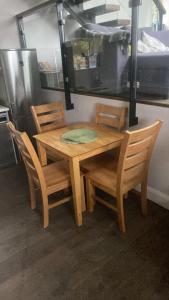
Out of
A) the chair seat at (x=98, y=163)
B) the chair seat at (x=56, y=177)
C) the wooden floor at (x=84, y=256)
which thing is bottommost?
the wooden floor at (x=84, y=256)

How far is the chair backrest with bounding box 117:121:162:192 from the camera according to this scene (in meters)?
1.44

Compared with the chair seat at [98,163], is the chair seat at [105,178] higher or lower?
lower

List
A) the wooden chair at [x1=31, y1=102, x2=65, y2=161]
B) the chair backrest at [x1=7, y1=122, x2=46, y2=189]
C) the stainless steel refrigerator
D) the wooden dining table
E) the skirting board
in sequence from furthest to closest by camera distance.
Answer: the stainless steel refrigerator
the wooden chair at [x1=31, y1=102, x2=65, y2=161]
the skirting board
the wooden dining table
the chair backrest at [x1=7, y1=122, x2=46, y2=189]

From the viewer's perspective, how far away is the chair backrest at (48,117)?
252 centimetres

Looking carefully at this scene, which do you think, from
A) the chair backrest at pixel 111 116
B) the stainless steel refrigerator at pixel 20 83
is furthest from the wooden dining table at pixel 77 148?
the stainless steel refrigerator at pixel 20 83

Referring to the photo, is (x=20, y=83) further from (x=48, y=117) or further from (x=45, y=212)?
(x=45, y=212)

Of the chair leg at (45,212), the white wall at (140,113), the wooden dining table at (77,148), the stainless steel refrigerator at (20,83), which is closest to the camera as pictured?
the wooden dining table at (77,148)

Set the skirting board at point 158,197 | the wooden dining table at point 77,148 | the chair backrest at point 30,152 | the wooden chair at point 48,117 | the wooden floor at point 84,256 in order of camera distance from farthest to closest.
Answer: the wooden chair at point 48,117, the skirting board at point 158,197, the wooden dining table at point 77,148, the chair backrest at point 30,152, the wooden floor at point 84,256

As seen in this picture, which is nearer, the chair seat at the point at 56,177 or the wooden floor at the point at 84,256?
the wooden floor at the point at 84,256

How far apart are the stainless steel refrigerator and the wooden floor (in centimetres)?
144

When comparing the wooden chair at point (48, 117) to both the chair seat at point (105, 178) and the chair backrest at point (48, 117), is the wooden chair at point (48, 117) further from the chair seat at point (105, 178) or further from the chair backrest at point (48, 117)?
the chair seat at point (105, 178)

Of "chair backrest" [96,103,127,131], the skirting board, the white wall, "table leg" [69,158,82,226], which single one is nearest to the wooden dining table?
"table leg" [69,158,82,226]

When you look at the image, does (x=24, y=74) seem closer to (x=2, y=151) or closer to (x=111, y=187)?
(x=2, y=151)

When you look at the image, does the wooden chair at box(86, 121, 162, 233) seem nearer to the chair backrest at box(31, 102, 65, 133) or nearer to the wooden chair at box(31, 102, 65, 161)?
the wooden chair at box(31, 102, 65, 161)
